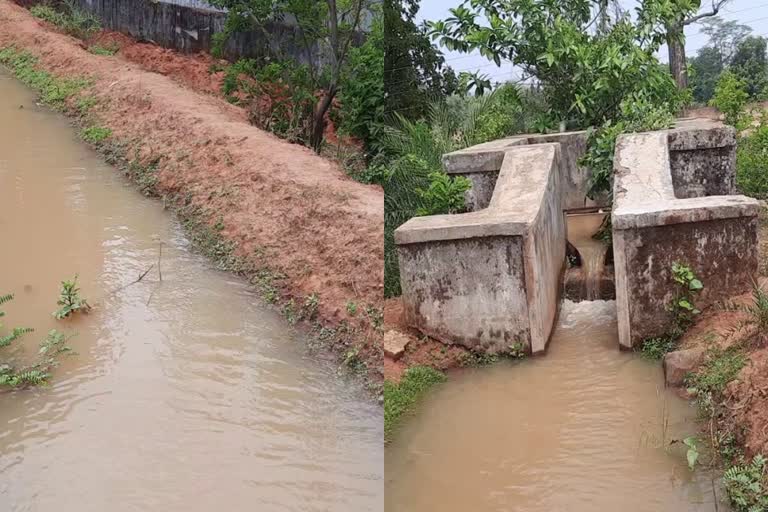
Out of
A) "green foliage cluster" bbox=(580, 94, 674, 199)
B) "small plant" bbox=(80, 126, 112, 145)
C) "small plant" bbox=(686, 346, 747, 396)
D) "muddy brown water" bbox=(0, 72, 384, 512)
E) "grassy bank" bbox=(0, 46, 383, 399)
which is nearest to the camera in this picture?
"muddy brown water" bbox=(0, 72, 384, 512)

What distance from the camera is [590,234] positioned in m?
6.15

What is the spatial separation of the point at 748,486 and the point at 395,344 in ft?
6.38

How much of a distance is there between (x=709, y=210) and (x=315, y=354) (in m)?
2.25

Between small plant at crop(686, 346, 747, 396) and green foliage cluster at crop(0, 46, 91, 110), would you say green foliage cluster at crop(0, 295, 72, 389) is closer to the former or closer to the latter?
small plant at crop(686, 346, 747, 396)

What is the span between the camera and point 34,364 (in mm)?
3850

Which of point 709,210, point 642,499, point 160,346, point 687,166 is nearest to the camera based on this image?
point 642,499

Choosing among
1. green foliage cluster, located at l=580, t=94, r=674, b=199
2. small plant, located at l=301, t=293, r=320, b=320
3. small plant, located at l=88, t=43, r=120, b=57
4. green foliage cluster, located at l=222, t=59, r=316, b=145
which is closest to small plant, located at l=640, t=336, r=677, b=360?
green foliage cluster, located at l=580, t=94, r=674, b=199

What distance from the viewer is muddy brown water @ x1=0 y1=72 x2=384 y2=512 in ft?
9.95

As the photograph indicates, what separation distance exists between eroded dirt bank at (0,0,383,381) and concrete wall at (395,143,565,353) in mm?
378

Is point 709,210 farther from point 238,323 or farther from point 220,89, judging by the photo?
point 220,89

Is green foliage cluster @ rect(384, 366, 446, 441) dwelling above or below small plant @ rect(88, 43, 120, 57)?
below

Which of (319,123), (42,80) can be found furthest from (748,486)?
(42,80)

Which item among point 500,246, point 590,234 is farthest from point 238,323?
point 590,234

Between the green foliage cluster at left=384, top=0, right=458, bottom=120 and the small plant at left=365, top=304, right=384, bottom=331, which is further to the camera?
the green foliage cluster at left=384, top=0, right=458, bottom=120
